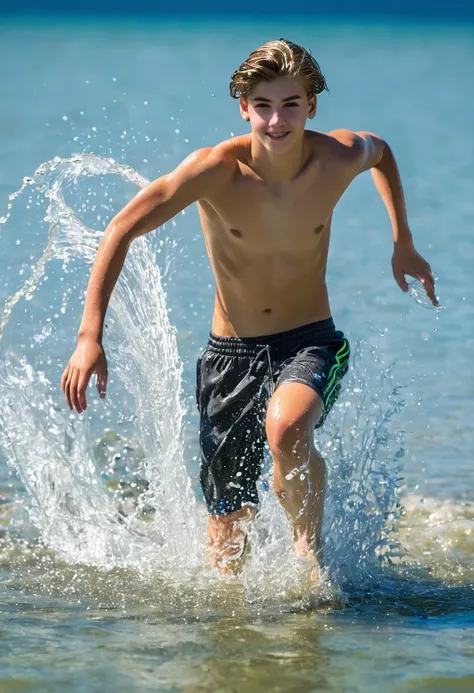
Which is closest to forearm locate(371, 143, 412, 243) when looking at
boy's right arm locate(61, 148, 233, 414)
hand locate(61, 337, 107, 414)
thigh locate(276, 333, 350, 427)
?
thigh locate(276, 333, 350, 427)

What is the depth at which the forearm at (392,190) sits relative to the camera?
4.42 m

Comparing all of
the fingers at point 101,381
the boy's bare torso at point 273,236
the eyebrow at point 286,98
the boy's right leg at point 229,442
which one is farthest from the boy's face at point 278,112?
the fingers at point 101,381

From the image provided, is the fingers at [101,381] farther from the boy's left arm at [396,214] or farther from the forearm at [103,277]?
the boy's left arm at [396,214]

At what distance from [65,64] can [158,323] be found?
1633 centimetres

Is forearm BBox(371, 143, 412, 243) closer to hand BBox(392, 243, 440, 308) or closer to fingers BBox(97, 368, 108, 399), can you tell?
hand BBox(392, 243, 440, 308)

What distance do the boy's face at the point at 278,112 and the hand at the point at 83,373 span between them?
85 cm

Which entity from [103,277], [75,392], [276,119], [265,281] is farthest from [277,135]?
[75,392]

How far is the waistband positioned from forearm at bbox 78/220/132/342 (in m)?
0.54

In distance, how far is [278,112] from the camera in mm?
3895

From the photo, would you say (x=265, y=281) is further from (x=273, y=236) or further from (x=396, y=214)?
(x=396, y=214)

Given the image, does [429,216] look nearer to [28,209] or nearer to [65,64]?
[28,209]

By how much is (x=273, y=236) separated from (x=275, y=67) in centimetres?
51

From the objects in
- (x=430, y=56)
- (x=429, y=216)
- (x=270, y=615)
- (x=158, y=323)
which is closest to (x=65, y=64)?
(x=430, y=56)

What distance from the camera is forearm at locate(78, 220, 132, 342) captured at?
3652mm
